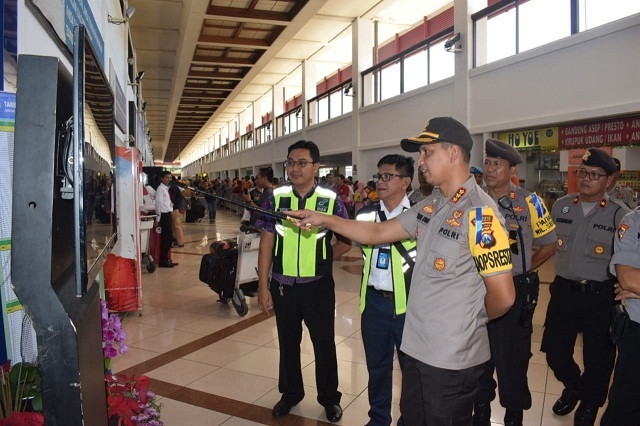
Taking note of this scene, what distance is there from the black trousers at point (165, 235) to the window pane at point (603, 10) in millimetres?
7378

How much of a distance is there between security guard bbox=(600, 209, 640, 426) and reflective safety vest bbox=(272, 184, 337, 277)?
4.92 feet

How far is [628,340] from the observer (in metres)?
2.23

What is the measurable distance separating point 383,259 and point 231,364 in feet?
6.21

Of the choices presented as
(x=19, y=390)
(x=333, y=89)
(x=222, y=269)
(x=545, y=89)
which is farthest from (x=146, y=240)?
(x=333, y=89)

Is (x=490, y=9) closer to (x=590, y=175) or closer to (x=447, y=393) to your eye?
(x=590, y=175)

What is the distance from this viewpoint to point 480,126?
30.9ft

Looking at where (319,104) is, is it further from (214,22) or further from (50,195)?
(50,195)

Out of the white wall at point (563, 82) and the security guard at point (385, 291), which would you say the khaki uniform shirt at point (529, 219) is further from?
the white wall at point (563, 82)

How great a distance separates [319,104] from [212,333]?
14341 millimetres

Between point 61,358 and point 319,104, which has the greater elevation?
point 319,104

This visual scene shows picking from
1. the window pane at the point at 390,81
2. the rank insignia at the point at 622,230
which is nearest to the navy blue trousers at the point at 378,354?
the rank insignia at the point at 622,230

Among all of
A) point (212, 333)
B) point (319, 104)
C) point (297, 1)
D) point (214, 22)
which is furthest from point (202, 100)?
point (212, 333)

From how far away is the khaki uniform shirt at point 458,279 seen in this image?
1.66 metres

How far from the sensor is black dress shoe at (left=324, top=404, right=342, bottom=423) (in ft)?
9.63
